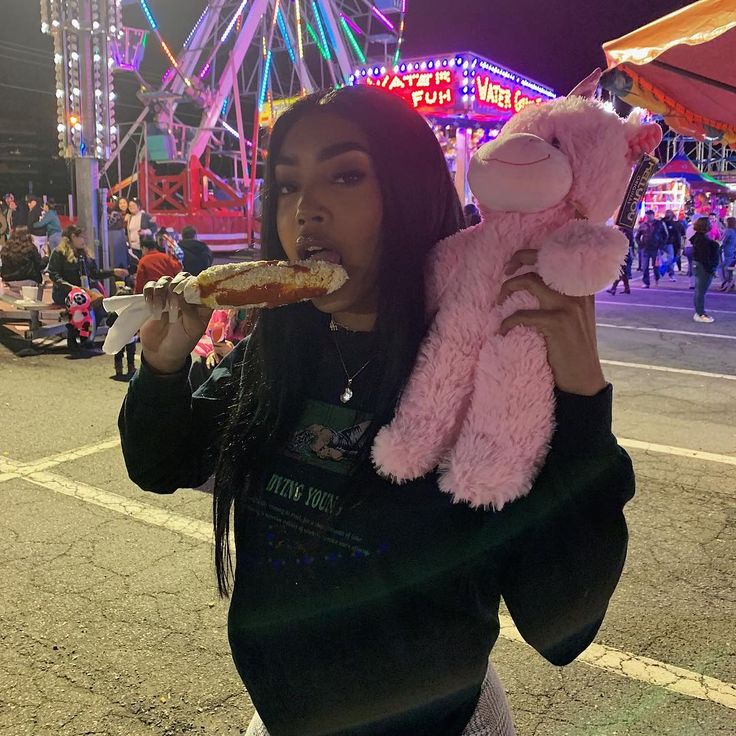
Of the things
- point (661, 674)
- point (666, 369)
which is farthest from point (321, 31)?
point (661, 674)

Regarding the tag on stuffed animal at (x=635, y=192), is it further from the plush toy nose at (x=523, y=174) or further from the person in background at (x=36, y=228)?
the person in background at (x=36, y=228)

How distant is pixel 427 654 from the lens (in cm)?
104

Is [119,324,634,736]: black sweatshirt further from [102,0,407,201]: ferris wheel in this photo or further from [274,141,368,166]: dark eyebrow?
[102,0,407,201]: ferris wheel

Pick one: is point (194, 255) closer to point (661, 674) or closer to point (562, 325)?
point (661, 674)

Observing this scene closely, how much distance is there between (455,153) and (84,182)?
1236cm

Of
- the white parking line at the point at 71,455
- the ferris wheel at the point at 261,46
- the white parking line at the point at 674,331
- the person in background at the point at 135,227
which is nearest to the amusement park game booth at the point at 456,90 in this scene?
the ferris wheel at the point at 261,46

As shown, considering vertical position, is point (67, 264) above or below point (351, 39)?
below

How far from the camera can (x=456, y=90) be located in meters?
17.5

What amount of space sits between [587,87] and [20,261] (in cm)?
1065

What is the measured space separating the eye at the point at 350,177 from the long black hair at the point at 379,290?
0.03 m

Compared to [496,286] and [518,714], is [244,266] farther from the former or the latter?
[518,714]

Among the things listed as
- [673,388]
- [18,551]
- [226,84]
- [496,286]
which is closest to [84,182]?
[18,551]

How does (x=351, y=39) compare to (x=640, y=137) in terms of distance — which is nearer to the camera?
(x=640, y=137)

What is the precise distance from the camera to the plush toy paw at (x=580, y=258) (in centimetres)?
89
